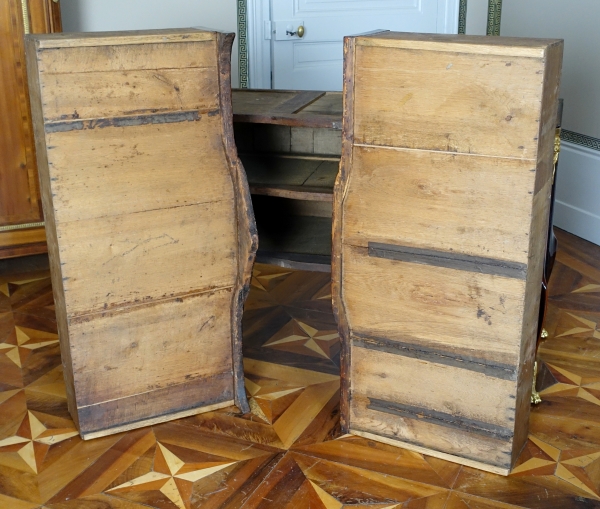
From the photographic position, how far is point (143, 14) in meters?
3.78

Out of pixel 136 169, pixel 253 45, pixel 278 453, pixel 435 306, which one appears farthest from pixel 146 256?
pixel 253 45

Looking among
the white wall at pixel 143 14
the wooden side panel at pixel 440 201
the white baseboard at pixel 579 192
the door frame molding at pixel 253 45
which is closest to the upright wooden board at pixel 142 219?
the wooden side panel at pixel 440 201

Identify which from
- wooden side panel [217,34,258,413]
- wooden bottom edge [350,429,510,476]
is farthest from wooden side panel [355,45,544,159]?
wooden bottom edge [350,429,510,476]

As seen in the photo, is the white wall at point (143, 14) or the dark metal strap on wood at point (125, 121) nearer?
the dark metal strap on wood at point (125, 121)

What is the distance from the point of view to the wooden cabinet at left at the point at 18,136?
121 inches

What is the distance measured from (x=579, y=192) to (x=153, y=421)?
2.55 meters

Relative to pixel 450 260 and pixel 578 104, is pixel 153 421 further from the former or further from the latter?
pixel 578 104

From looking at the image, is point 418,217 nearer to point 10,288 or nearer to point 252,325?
point 252,325

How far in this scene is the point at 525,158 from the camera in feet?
5.90

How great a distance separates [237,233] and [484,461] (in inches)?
36.6

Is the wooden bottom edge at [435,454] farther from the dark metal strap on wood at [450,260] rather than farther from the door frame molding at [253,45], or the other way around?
the door frame molding at [253,45]

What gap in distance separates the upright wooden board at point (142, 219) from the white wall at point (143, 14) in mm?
1805

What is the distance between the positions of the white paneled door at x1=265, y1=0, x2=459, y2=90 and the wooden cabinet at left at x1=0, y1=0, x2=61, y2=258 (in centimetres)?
136

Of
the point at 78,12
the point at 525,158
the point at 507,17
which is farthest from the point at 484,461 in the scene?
the point at 507,17
